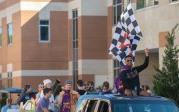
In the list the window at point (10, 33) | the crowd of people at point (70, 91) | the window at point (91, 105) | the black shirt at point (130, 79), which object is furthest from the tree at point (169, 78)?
the window at point (10, 33)

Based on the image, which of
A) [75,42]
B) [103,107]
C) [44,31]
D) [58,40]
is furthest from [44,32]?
[103,107]

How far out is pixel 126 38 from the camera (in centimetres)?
2028

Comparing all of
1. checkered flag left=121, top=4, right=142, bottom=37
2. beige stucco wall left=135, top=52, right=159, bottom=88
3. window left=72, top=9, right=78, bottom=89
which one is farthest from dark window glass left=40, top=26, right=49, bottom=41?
checkered flag left=121, top=4, right=142, bottom=37

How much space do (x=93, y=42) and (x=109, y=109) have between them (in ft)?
106

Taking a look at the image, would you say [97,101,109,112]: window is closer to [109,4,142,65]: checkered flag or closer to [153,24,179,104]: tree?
[109,4,142,65]: checkered flag

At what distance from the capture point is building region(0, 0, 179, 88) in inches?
1708

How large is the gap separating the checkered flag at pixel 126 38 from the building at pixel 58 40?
17.9 metres

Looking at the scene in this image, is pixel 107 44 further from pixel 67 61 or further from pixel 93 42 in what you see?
pixel 67 61

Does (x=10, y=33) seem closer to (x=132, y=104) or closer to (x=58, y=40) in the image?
(x=58, y=40)

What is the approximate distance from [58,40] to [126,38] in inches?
1049

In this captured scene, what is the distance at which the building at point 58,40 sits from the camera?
43375 millimetres

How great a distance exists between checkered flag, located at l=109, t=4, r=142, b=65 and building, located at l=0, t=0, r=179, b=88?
17935 millimetres

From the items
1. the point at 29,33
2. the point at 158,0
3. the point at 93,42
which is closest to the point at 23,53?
the point at 29,33

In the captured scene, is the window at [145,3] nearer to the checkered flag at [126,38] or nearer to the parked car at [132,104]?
the checkered flag at [126,38]
